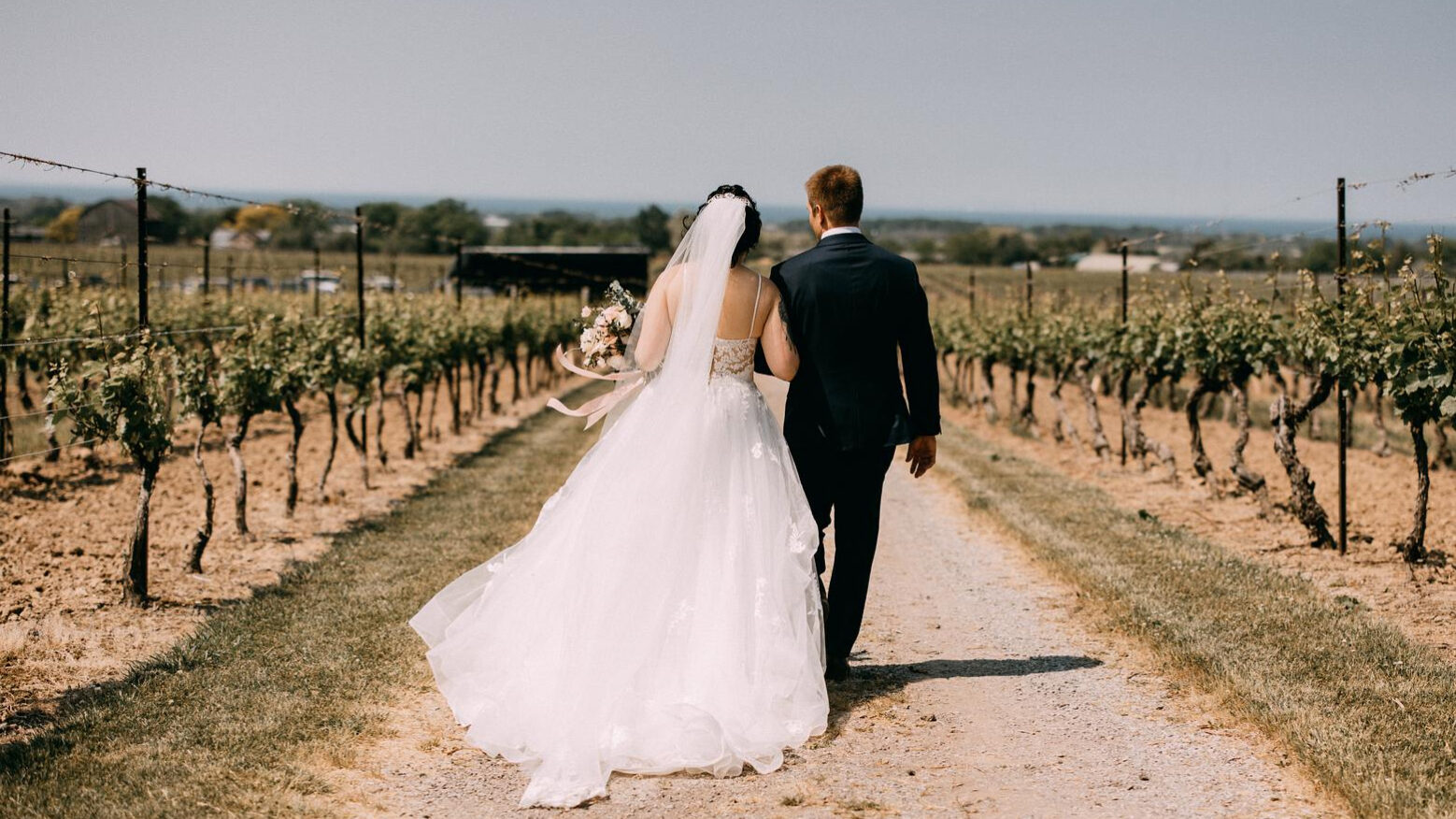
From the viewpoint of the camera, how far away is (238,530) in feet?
30.0

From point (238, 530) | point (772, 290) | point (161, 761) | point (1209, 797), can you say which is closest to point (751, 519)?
point (772, 290)

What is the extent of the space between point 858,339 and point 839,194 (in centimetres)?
55

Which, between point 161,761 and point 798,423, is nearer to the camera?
point 161,761

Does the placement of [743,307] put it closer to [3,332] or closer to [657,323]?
[657,323]

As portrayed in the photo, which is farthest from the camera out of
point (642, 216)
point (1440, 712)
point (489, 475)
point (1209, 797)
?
point (642, 216)

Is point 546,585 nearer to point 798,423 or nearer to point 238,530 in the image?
point 798,423

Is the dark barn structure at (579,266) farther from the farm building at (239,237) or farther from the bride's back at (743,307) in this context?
the farm building at (239,237)

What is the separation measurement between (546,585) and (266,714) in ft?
3.80

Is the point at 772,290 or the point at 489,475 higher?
the point at 772,290

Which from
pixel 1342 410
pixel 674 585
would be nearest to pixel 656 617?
pixel 674 585

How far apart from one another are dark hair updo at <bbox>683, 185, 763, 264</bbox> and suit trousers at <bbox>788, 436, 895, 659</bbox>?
76 cm

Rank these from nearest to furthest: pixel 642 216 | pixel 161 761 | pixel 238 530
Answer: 1. pixel 161 761
2. pixel 238 530
3. pixel 642 216

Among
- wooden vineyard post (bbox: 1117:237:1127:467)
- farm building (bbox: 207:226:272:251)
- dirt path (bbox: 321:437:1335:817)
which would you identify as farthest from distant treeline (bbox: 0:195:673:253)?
dirt path (bbox: 321:437:1335:817)

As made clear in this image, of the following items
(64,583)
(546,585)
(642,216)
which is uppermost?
(642,216)
